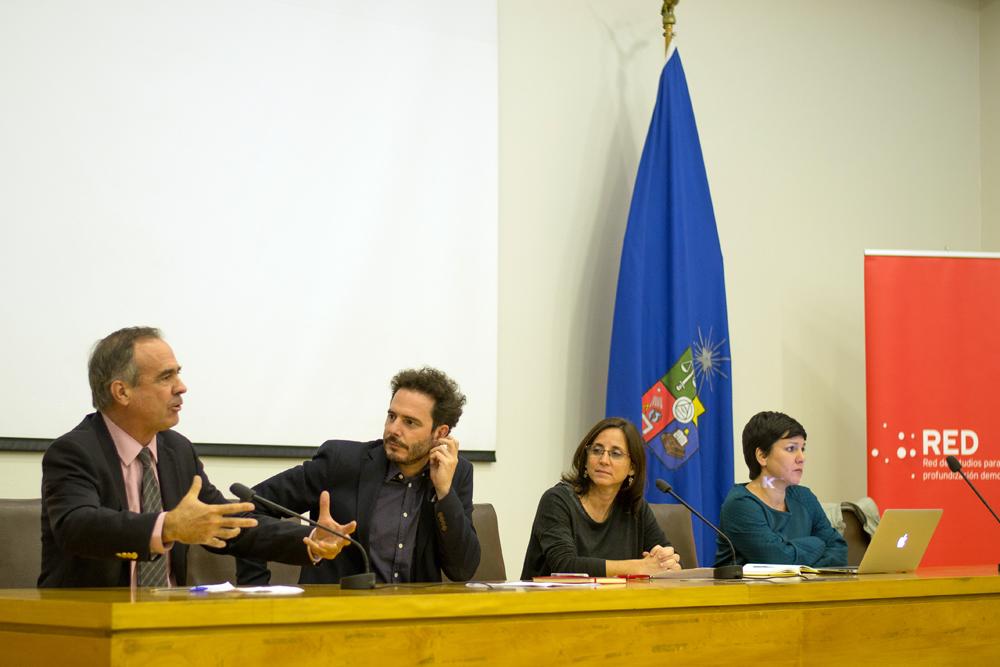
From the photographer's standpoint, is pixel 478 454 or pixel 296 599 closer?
pixel 296 599

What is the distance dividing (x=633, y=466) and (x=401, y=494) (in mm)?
841

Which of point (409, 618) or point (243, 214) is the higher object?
point (243, 214)

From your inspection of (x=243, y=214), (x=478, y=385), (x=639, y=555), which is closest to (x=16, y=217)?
(x=243, y=214)

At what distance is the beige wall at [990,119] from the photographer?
6289 mm

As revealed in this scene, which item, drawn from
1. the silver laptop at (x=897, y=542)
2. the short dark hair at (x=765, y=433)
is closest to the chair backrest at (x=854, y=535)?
the short dark hair at (x=765, y=433)

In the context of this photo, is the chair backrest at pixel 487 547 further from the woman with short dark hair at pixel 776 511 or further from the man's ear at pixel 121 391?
Result: the man's ear at pixel 121 391

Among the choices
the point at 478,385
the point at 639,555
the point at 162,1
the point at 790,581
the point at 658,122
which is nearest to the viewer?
the point at 790,581

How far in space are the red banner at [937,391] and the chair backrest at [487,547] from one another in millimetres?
2143

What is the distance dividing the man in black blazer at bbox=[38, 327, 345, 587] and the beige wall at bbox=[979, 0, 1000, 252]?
15.1 feet

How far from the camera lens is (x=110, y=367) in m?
2.82

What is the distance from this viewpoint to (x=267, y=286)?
4457 mm

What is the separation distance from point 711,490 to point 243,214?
2215mm

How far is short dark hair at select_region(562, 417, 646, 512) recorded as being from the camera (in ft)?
12.4

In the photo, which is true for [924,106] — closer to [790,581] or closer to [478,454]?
[478,454]
